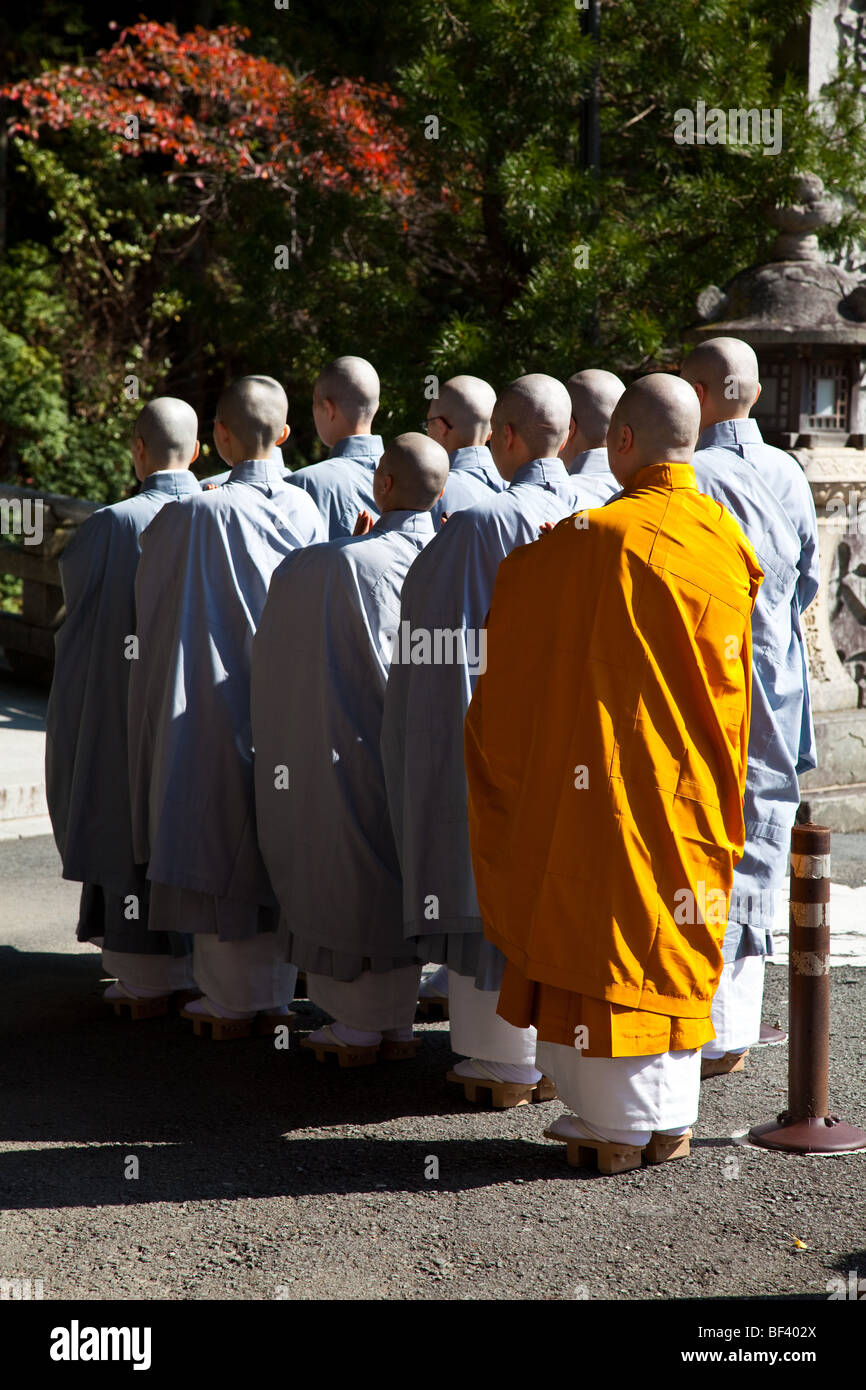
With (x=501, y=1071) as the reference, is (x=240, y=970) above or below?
above

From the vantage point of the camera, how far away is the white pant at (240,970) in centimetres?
478

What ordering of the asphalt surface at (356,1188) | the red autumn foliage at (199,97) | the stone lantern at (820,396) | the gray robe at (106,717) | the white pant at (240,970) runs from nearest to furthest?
the asphalt surface at (356,1188)
the white pant at (240,970)
the gray robe at (106,717)
the stone lantern at (820,396)
the red autumn foliage at (199,97)

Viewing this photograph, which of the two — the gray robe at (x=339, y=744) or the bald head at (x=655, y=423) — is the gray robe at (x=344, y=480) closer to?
the gray robe at (x=339, y=744)

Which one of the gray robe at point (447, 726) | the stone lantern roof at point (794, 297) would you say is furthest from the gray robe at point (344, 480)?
the stone lantern roof at point (794, 297)

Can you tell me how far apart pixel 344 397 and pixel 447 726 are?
5.49 feet

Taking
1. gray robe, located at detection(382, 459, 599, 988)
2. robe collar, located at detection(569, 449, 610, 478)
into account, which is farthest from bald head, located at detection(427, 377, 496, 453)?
gray robe, located at detection(382, 459, 599, 988)

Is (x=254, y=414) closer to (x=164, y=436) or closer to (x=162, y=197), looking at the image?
(x=164, y=436)

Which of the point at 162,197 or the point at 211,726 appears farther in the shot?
the point at 162,197

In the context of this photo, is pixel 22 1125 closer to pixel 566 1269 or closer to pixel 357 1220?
pixel 357 1220

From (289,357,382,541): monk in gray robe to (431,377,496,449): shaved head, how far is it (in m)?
Result: 0.26

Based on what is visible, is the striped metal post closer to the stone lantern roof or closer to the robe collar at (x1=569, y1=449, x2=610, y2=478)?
the robe collar at (x1=569, y1=449, x2=610, y2=478)

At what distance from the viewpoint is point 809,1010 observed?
3.99 meters

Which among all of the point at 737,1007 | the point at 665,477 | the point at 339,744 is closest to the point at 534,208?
the point at 339,744

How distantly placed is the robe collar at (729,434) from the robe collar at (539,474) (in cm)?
58
